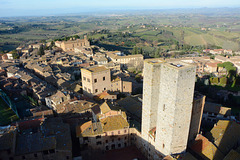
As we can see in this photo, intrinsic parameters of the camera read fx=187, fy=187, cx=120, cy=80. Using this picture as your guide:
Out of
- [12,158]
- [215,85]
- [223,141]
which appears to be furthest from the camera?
[215,85]

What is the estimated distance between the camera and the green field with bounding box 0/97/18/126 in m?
25.6

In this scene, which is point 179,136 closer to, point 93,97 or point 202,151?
point 202,151

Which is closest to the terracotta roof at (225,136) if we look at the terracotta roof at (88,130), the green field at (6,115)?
the terracotta roof at (88,130)

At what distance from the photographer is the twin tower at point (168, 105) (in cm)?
1531

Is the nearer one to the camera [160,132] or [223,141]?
[160,132]

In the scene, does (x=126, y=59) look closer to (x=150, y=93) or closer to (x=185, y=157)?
(x=150, y=93)

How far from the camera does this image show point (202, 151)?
1881 centimetres

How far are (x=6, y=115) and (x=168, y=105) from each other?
78.0 feet

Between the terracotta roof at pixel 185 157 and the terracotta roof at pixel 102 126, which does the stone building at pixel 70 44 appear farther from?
the terracotta roof at pixel 185 157

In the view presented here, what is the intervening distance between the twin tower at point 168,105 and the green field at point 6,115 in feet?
60.4

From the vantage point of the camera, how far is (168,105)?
644 inches

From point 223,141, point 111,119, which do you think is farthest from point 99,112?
point 223,141

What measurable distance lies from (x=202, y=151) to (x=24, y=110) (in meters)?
25.2

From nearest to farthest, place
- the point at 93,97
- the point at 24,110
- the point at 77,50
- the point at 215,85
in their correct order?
the point at 24,110, the point at 93,97, the point at 215,85, the point at 77,50
